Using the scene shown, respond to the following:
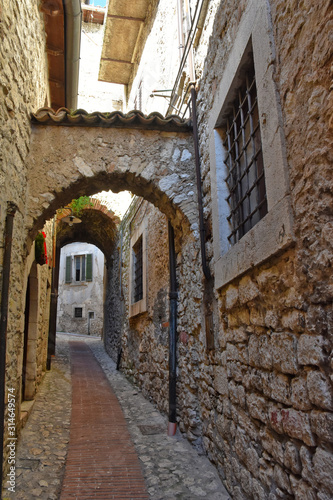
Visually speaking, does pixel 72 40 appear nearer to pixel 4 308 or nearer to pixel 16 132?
pixel 16 132

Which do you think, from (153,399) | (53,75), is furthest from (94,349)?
(53,75)

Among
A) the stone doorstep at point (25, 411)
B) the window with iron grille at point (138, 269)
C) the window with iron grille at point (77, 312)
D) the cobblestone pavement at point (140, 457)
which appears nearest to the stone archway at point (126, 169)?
the cobblestone pavement at point (140, 457)

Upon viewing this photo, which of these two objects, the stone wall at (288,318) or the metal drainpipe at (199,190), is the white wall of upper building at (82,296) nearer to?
the metal drainpipe at (199,190)

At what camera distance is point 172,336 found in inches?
183

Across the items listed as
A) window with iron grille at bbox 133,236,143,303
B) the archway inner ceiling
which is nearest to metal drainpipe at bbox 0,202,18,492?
window with iron grille at bbox 133,236,143,303

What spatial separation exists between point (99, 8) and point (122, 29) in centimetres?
714

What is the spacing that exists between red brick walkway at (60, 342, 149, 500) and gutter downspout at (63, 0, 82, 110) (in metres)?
5.20

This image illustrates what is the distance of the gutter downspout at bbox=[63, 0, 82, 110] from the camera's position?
517cm

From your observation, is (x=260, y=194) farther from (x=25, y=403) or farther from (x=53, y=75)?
(x=53, y=75)

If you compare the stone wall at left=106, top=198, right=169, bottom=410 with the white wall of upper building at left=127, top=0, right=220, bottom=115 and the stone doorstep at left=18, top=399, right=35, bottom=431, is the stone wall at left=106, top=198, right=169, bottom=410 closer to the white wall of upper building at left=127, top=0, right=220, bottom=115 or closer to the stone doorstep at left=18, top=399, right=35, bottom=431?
the stone doorstep at left=18, top=399, right=35, bottom=431

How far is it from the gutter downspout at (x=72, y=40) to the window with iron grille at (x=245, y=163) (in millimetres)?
3212

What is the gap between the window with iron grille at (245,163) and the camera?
2.75 meters

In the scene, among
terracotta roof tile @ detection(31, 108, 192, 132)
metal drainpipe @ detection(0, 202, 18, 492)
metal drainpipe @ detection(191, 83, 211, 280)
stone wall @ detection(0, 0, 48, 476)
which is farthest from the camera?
terracotta roof tile @ detection(31, 108, 192, 132)

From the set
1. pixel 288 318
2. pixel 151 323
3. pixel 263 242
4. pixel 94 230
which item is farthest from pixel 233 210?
pixel 94 230
